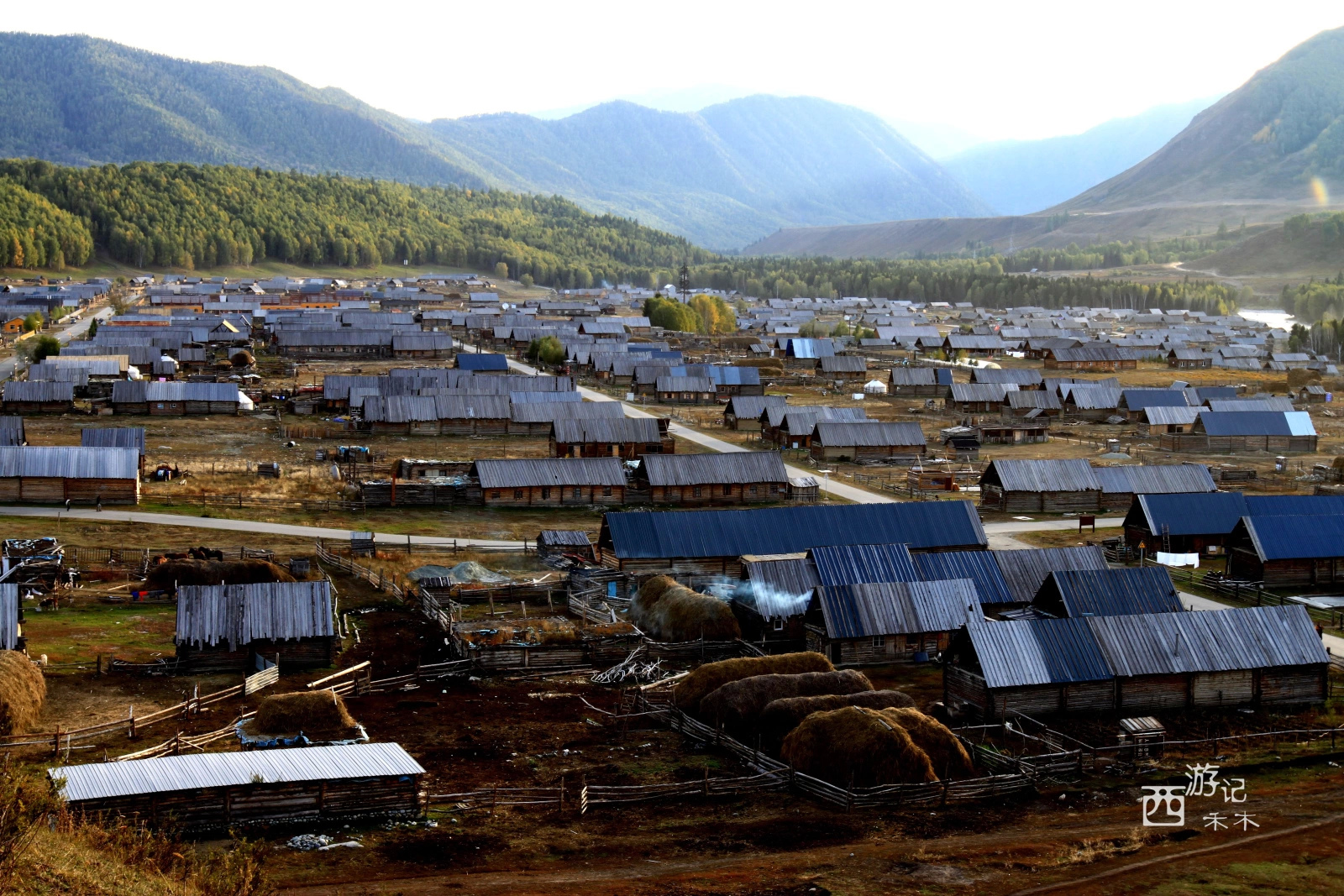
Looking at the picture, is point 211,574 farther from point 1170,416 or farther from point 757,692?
point 1170,416

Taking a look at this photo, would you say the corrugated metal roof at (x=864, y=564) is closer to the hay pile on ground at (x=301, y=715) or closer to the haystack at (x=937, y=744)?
the haystack at (x=937, y=744)

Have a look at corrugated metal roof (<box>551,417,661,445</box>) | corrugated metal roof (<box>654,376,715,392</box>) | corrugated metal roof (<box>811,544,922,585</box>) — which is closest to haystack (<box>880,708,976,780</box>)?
corrugated metal roof (<box>811,544,922,585</box>)

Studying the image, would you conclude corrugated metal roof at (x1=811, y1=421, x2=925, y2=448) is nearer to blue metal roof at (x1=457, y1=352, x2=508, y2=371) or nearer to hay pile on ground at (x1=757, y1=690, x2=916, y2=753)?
hay pile on ground at (x1=757, y1=690, x2=916, y2=753)

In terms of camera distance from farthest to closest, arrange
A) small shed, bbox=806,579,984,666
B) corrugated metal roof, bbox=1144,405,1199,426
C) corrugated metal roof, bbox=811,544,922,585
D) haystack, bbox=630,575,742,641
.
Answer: corrugated metal roof, bbox=1144,405,1199,426, corrugated metal roof, bbox=811,544,922,585, haystack, bbox=630,575,742,641, small shed, bbox=806,579,984,666

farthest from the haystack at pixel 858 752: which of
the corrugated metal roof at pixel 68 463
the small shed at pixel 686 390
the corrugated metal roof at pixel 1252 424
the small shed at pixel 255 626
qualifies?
the small shed at pixel 686 390

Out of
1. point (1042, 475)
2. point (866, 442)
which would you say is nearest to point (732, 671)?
point (1042, 475)

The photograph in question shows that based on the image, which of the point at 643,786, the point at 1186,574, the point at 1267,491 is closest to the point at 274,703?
the point at 643,786
